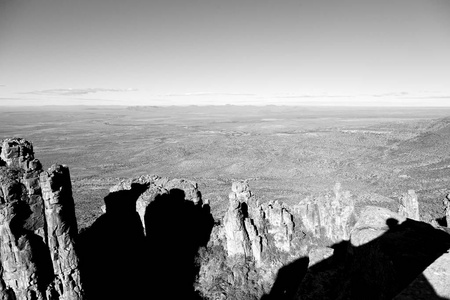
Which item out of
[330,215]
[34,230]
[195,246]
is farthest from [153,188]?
[330,215]

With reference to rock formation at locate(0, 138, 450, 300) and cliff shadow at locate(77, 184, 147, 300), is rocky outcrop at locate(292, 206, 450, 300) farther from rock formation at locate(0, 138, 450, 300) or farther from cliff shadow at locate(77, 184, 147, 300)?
cliff shadow at locate(77, 184, 147, 300)

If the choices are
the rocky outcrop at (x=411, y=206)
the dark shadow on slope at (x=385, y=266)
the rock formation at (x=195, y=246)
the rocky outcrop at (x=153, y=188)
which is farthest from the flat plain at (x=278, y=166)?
the dark shadow on slope at (x=385, y=266)

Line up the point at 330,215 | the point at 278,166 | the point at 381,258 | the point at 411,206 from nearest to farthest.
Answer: the point at 381,258, the point at 411,206, the point at 330,215, the point at 278,166

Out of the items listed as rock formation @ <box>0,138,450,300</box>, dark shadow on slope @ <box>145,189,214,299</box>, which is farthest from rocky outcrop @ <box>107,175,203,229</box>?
dark shadow on slope @ <box>145,189,214,299</box>

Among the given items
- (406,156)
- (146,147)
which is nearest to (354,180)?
(406,156)

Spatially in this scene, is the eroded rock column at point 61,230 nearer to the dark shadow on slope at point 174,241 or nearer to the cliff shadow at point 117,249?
the cliff shadow at point 117,249

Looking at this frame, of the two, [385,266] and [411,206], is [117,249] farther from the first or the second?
[411,206]

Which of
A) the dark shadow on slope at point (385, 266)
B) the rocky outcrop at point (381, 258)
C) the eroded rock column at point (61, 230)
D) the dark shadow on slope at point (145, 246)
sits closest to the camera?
the dark shadow on slope at point (385, 266)
